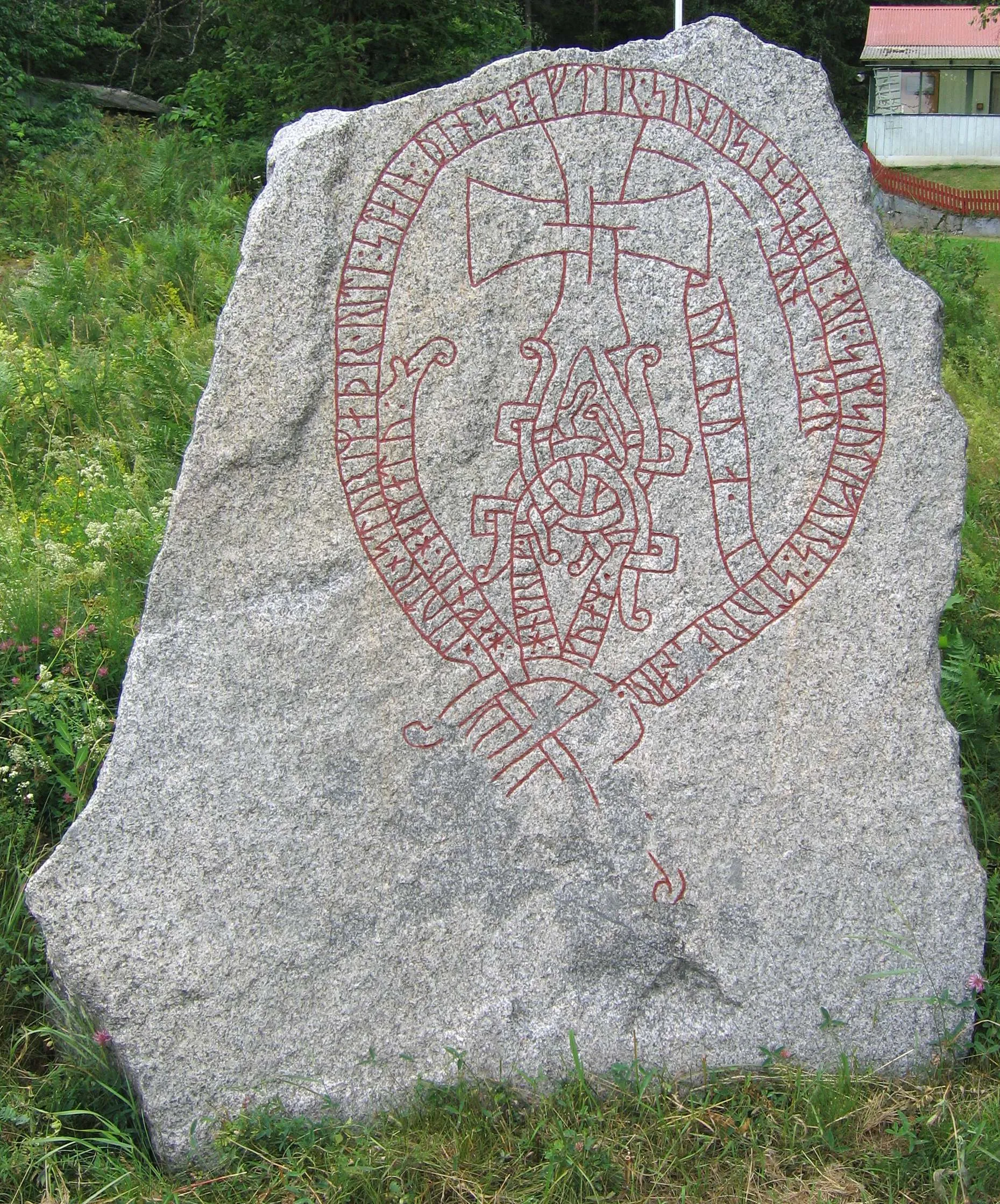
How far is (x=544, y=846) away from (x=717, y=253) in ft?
4.48

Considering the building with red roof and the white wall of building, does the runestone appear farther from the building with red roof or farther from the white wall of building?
the white wall of building

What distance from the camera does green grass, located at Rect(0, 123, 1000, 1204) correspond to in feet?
8.07

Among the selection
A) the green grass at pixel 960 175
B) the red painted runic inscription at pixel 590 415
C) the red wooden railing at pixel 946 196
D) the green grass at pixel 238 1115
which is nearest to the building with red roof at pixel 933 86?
the green grass at pixel 960 175

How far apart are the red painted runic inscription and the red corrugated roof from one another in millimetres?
25526

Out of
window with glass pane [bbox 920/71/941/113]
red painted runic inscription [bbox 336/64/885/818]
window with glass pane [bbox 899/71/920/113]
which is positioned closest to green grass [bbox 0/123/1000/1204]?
red painted runic inscription [bbox 336/64/885/818]

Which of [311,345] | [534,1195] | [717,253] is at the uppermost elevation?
[717,253]

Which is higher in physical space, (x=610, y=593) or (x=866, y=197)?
(x=866, y=197)

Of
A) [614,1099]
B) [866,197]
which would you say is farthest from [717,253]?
[614,1099]

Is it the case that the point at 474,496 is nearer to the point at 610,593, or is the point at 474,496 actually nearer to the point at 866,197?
the point at 610,593

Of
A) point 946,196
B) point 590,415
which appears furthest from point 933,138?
point 590,415

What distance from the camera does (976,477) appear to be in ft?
16.6

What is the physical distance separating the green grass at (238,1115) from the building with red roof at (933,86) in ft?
71.8

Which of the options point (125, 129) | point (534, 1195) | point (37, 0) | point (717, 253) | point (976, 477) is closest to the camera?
point (534, 1195)

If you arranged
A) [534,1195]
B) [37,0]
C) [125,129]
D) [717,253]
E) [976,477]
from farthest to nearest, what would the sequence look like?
[37,0] < [125,129] < [976,477] < [717,253] < [534,1195]
